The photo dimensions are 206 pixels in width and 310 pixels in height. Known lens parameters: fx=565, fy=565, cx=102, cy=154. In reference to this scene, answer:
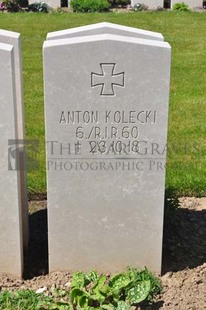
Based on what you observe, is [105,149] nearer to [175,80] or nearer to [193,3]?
[175,80]

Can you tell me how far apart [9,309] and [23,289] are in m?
0.33

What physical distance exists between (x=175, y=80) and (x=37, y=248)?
602cm

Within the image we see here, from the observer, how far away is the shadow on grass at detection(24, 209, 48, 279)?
14.8 ft

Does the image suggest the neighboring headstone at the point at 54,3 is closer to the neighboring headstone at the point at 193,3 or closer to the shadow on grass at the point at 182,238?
the neighboring headstone at the point at 193,3

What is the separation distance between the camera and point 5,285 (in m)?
4.26

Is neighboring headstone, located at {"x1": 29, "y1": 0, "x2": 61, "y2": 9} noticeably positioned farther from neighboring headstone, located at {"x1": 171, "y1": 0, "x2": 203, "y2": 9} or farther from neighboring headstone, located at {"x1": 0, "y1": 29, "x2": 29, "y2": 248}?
neighboring headstone, located at {"x1": 0, "y1": 29, "x2": 29, "y2": 248}

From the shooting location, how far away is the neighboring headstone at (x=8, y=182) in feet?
12.5

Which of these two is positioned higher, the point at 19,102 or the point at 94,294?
the point at 19,102

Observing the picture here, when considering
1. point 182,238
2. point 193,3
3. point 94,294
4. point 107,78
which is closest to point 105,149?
point 107,78

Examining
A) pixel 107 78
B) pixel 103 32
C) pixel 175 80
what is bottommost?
pixel 175 80

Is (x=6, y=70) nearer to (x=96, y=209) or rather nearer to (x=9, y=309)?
(x=96, y=209)

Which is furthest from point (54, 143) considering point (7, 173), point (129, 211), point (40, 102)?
point (40, 102)

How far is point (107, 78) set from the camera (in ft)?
12.5

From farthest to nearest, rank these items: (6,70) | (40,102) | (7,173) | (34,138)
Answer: (40,102)
(34,138)
(7,173)
(6,70)
